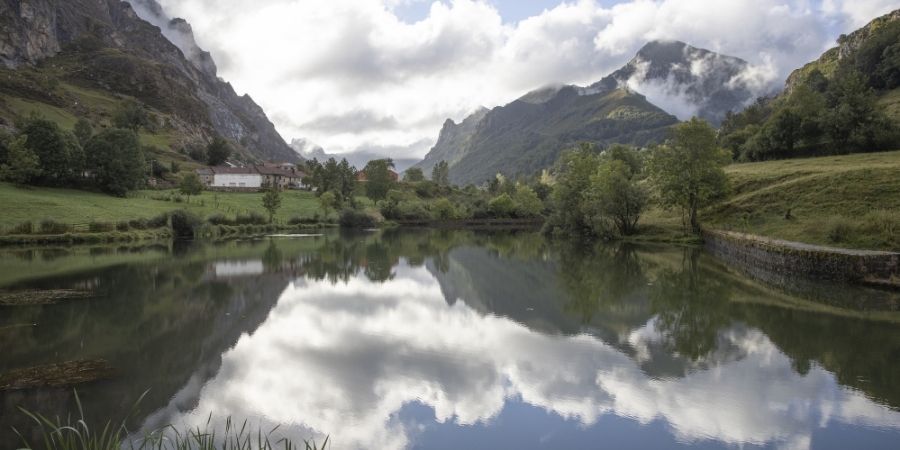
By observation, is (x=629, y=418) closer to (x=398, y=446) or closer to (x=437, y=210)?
(x=398, y=446)

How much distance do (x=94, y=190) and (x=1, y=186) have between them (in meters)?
12.9

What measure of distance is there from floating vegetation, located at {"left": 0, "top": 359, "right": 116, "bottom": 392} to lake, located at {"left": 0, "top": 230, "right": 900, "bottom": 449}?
0.38 meters

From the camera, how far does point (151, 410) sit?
41.9 ft

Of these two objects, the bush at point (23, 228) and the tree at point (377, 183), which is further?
the tree at point (377, 183)

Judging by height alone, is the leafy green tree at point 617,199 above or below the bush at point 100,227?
above

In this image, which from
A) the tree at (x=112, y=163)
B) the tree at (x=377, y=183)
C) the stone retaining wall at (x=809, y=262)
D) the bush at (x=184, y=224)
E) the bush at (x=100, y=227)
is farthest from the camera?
the tree at (x=377, y=183)

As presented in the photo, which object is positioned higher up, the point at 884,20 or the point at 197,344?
the point at 884,20

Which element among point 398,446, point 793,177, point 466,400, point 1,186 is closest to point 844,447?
point 466,400

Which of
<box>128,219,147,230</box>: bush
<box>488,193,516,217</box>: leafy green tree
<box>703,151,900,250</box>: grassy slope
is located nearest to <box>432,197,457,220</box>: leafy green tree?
<box>488,193,516,217</box>: leafy green tree

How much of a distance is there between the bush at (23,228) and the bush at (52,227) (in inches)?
37.1

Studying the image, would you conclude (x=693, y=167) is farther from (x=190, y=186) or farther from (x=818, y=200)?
(x=190, y=186)

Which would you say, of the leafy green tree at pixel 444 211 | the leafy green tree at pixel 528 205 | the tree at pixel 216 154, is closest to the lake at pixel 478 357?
the leafy green tree at pixel 444 211

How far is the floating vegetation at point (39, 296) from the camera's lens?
24.3 m

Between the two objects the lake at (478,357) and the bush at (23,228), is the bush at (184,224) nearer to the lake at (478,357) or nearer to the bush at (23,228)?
the bush at (23,228)
